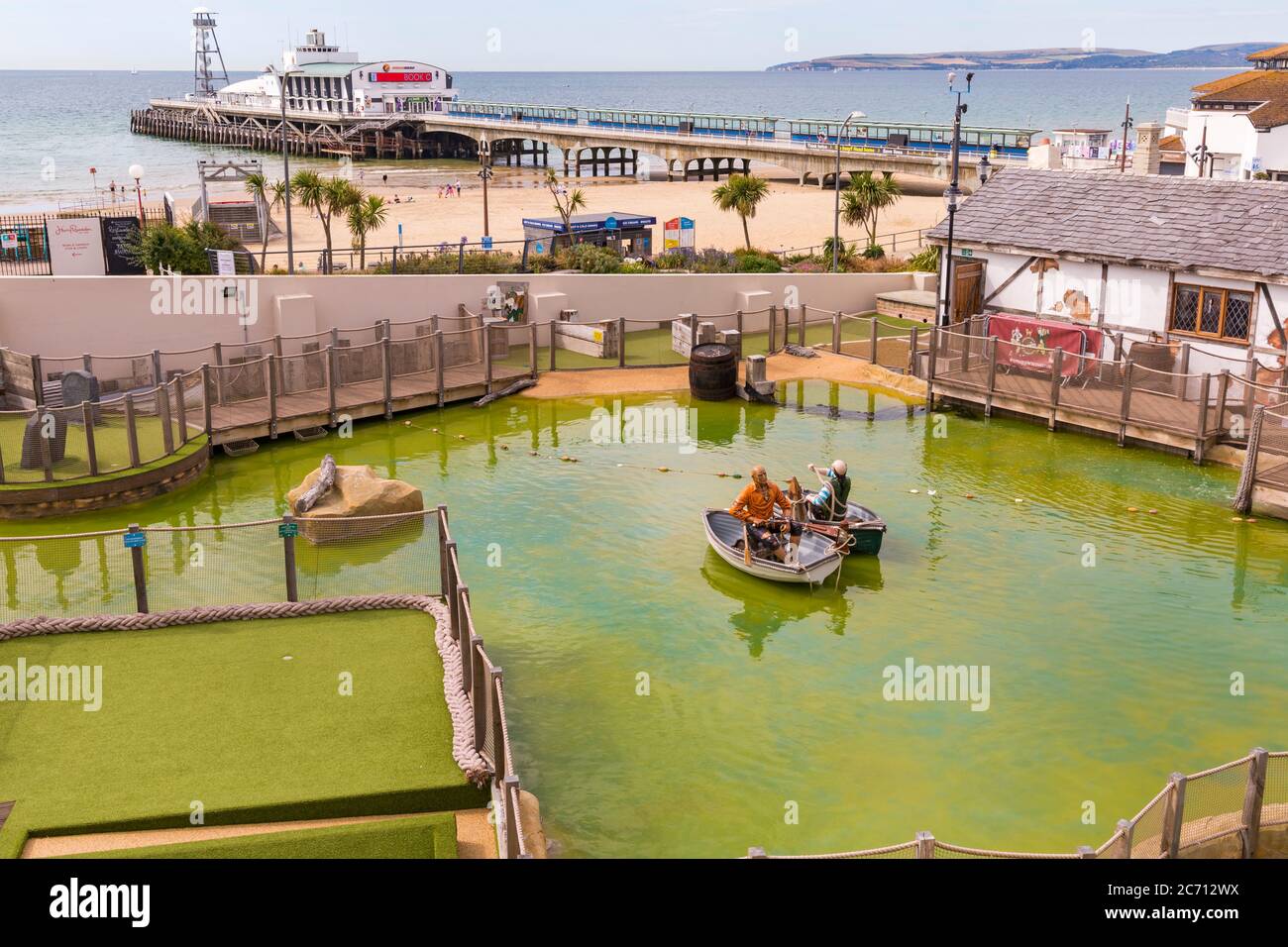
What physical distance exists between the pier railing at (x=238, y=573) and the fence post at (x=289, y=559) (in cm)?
1

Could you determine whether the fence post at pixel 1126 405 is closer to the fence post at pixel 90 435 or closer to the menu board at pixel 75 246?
the fence post at pixel 90 435

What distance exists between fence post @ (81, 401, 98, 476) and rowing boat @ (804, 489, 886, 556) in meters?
12.7

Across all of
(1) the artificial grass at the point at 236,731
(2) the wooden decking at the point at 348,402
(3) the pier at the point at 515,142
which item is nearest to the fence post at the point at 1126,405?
(2) the wooden decking at the point at 348,402

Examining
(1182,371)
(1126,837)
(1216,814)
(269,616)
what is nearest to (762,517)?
(269,616)

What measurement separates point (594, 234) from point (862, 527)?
26.0m

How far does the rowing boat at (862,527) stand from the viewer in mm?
20597

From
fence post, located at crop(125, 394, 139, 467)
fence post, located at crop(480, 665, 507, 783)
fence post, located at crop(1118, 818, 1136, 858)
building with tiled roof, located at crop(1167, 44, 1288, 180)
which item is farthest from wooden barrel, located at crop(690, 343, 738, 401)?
building with tiled roof, located at crop(1167, 44, 1288, 180)

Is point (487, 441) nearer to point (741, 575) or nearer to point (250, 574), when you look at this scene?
point (741, 575)

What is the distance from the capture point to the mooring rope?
15078mm

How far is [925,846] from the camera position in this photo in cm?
982
